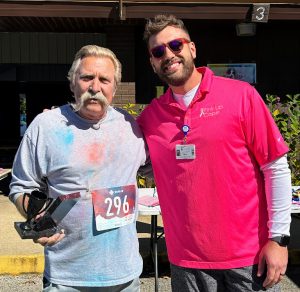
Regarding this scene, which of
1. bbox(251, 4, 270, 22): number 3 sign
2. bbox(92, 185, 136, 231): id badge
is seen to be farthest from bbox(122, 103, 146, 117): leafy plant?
bbox(92, 185, 136, 231): id badge

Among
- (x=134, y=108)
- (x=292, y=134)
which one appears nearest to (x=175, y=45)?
(x=292, y=134)

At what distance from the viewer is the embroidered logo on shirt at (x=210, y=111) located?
2.14m

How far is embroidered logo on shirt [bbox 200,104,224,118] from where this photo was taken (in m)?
2.14

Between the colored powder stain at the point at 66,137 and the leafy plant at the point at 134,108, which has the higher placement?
the leafy plant at the point at 134,108

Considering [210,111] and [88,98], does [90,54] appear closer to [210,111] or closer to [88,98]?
[88,98]

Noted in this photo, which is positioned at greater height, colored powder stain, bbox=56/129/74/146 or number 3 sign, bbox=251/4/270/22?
number 3 sign, bbox=251/4/270/22

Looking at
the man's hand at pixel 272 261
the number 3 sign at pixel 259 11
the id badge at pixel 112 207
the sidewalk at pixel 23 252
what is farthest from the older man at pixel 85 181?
the number 3 sign at pixel 259 11

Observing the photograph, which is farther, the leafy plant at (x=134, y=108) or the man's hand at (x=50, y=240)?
the leafy plant at (x=134, y=108)

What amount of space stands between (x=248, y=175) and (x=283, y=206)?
0.65 ft

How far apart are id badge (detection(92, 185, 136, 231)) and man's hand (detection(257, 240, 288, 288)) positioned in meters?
0.61

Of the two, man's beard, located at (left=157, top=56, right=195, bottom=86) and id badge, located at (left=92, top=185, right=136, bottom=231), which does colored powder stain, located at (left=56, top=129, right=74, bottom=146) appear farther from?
man's beard, located at (left=157, top=56, right=195, bottom=86)

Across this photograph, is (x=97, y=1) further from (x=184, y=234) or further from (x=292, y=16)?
(x=184, y=234)

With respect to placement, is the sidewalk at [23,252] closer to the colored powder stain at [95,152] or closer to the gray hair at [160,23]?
the colored powder stain at [95,152]

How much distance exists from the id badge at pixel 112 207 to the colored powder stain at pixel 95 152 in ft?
0.45
